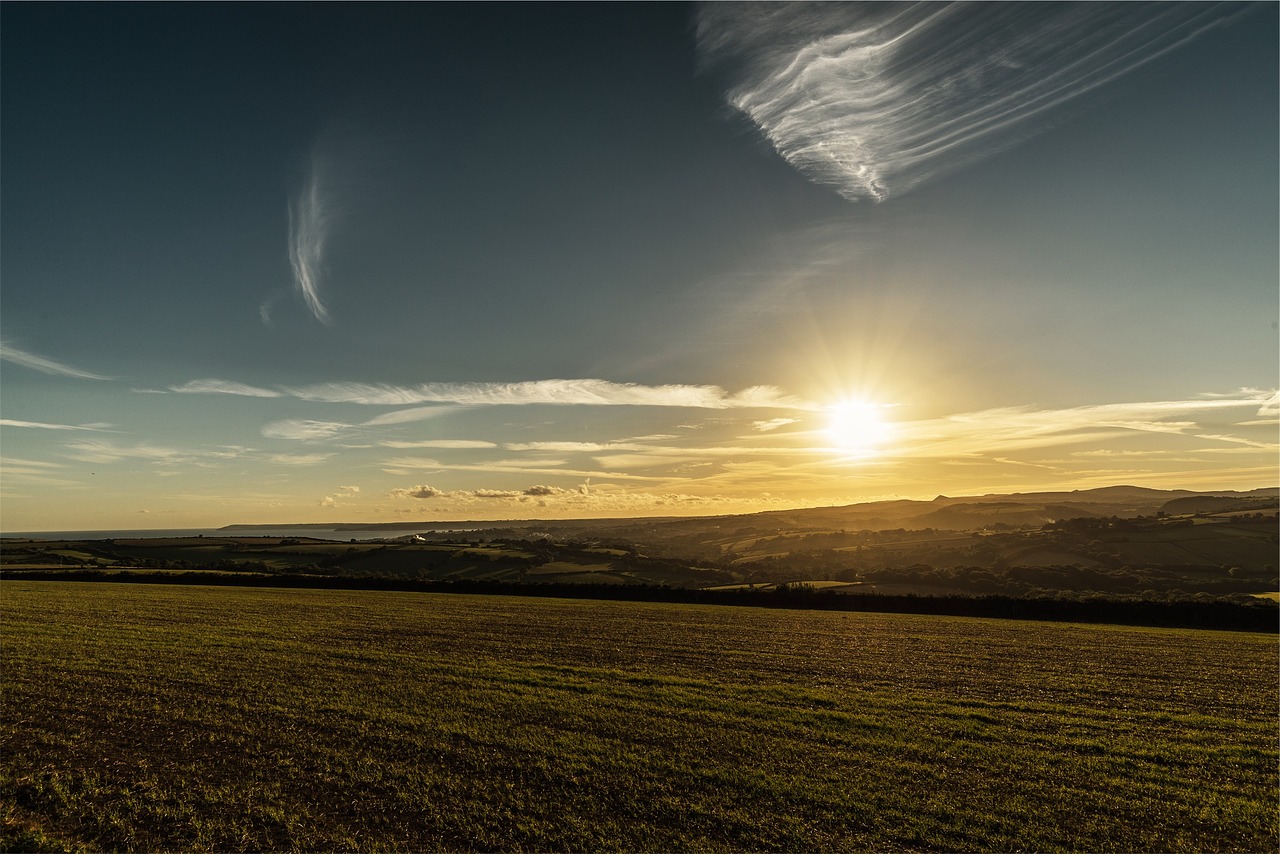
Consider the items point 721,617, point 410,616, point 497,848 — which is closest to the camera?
point 497,848

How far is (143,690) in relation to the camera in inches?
683

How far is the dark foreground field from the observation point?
9.65 meters

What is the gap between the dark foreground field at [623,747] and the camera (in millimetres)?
9648

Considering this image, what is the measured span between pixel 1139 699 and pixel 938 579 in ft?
195

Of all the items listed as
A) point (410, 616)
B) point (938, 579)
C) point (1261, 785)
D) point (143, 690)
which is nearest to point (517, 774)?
point (143, 690)

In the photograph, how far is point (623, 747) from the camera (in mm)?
13055

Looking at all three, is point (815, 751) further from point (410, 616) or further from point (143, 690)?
point (410, 616)

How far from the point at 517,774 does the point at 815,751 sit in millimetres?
6604

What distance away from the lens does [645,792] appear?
35.4 ft

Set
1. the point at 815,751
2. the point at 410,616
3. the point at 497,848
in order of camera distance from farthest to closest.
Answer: the point at 410,616 < the point at 815,751 < the point at 497,848

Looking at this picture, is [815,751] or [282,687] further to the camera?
[282,687]

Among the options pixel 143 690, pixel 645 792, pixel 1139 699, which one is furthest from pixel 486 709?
pixel 1139 699

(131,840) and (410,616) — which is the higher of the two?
(131,840)

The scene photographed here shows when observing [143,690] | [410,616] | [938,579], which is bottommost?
[938,579]
